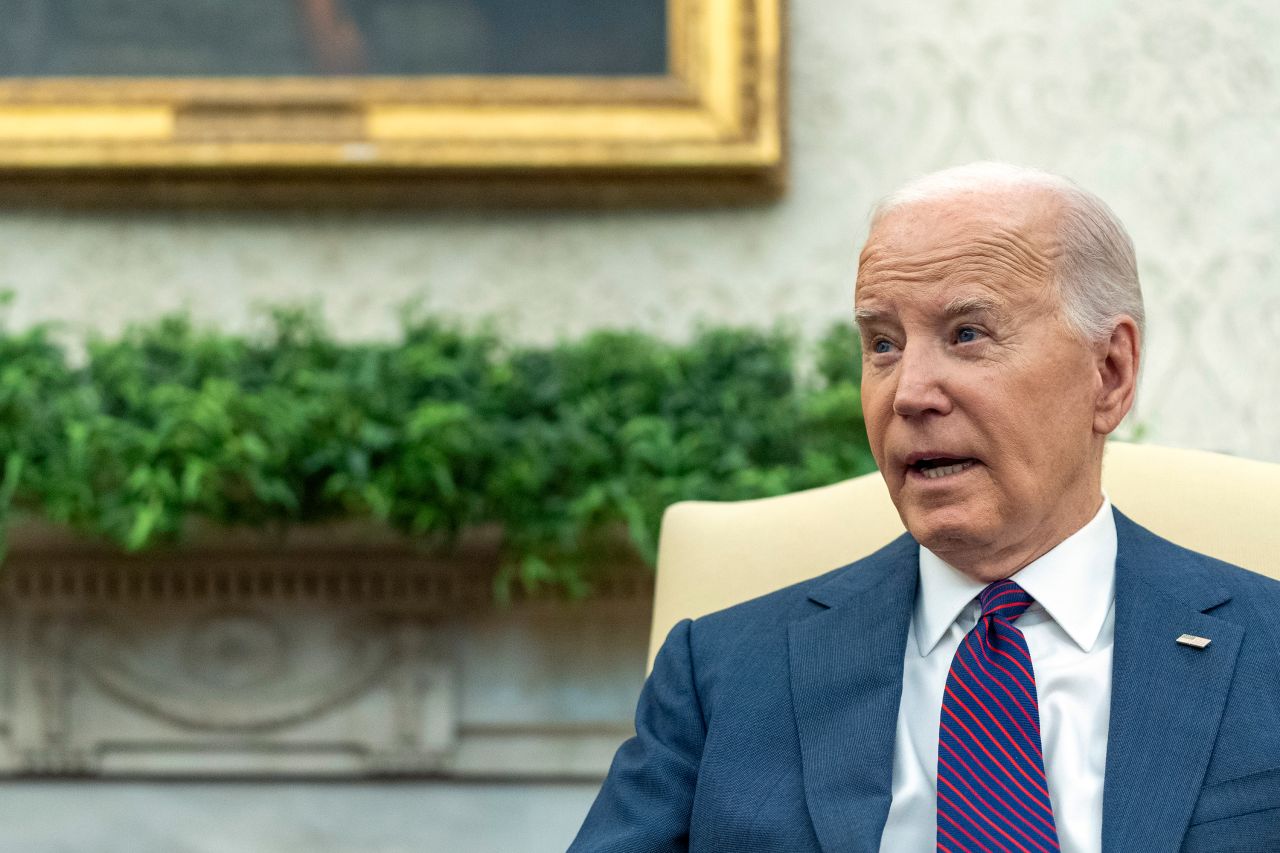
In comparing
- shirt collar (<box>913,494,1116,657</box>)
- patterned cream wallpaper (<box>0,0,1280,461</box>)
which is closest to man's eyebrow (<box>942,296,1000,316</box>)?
shirt collar (<box>913,494,1116,657</box>)

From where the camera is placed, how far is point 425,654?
2293 mm

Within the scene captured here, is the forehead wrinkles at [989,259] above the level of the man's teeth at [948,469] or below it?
above

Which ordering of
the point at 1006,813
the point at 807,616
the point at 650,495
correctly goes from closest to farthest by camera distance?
the point at 1006,813
the point at 807,616
the point at 650,495

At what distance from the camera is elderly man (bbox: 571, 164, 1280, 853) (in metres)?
1.20

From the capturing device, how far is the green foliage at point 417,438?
204cm

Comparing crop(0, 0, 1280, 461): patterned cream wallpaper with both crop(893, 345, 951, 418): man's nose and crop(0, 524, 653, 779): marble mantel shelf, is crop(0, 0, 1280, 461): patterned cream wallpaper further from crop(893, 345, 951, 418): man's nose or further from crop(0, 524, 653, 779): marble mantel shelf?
crop(893, 345, 951, 418): man's nose

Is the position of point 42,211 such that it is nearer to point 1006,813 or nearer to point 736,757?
point 736,757

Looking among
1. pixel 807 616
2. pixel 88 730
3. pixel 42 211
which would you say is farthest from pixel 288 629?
pixel 807 616

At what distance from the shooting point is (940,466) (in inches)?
50.4

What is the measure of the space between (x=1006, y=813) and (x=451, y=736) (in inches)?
51.0

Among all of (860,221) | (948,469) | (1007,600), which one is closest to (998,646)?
(1007,600)

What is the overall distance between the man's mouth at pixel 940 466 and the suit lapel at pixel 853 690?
0.54 feet

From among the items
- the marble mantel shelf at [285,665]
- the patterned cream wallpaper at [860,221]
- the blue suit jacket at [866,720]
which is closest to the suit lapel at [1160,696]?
the blue suit jacket at [866,720]

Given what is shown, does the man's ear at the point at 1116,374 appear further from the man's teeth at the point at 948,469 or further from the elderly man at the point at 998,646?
the man's teeth at the point at 948,469
